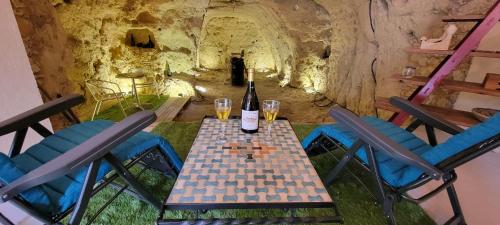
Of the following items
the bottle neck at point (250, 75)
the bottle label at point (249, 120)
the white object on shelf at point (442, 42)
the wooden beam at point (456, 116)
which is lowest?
the wooden beam at point (456, 116)

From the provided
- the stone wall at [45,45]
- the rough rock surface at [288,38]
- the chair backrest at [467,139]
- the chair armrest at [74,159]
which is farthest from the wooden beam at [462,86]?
the stone wall at [45,45]

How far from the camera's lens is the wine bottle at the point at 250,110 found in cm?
139

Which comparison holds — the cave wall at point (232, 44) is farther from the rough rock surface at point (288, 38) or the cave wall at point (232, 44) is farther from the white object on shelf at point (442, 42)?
the white object on shelf at point (442, 42)

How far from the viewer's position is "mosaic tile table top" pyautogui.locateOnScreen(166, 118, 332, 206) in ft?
3.01

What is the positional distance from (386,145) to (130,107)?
4.28 metres

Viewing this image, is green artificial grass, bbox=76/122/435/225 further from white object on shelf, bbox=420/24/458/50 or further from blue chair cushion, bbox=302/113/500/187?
white object on shelf, bbox=420/24/458/50

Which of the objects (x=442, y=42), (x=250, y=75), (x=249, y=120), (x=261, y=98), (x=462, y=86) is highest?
(x=442, y=42)

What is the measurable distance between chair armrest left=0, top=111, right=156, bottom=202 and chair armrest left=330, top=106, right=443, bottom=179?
1.00 m

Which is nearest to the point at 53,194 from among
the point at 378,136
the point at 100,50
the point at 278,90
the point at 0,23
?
the point at 0,23

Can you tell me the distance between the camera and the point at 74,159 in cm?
83

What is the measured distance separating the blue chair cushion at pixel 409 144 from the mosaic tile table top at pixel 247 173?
306 mm

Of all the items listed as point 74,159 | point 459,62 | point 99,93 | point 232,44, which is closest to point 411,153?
point 74,159

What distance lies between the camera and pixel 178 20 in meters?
4.53

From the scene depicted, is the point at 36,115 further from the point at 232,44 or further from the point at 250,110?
Answer: the point at 232,44
